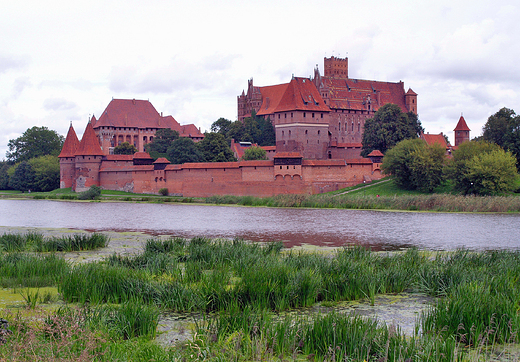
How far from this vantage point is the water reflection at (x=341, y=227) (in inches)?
505

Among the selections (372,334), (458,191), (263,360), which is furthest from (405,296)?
(458,191)

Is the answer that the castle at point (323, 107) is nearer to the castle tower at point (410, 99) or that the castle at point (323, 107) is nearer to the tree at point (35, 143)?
the castle tower at point (410, 99)

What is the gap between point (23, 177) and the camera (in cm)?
4556

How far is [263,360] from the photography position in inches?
154

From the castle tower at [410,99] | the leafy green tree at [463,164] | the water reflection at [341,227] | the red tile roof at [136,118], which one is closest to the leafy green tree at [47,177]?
the red tile roof at [136,118]

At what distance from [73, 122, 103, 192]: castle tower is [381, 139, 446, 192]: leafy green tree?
70.9 ft

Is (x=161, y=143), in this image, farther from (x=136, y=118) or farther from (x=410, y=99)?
(x=410, y=99)

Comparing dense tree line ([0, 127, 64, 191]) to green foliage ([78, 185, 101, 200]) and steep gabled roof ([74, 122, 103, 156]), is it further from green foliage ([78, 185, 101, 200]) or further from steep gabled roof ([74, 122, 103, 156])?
green foliage ([78, 185, 101, 200])

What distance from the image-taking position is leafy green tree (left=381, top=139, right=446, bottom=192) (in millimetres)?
28906

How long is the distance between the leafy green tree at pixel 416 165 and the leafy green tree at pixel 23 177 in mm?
29197

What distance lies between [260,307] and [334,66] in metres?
63.8

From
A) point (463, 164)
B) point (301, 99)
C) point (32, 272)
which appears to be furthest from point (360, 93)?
point (32, 272)

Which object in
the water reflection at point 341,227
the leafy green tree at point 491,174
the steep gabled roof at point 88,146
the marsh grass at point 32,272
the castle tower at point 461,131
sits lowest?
the water reflection at point 341,227

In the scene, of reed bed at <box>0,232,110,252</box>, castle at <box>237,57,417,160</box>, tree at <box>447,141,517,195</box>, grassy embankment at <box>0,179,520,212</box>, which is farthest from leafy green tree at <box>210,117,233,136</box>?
reed bed at <box>0,232,110,252</box>
